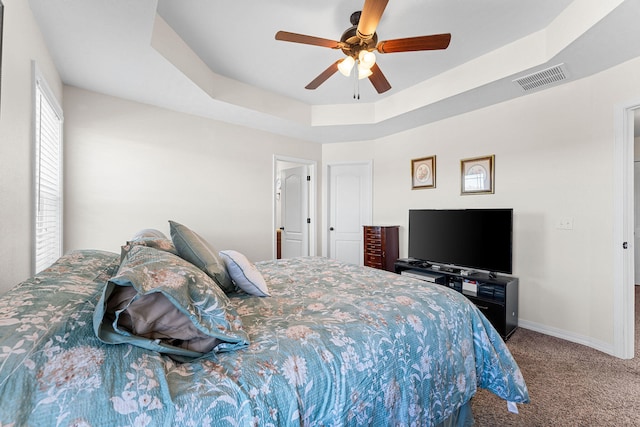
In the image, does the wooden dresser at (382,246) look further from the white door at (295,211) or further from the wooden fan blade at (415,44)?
the wooden fan blade at (415,44)

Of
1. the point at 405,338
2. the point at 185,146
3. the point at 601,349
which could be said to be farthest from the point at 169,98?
the point at 601,349

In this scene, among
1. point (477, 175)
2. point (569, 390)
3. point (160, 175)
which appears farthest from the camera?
point (477, 175)

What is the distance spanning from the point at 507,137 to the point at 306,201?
2.98 metres

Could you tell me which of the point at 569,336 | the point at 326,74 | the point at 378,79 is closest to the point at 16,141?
the point at 326,74

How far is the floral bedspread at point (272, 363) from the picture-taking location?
66 cm

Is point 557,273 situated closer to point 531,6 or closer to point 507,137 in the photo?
point 507,137

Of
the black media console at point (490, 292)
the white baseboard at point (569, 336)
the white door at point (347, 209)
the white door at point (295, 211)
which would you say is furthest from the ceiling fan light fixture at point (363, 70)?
the white baseboard at point (569, 336)

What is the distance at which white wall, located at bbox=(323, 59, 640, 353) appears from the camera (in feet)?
8.19

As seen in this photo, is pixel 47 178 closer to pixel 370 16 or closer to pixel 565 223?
pixel 370 16

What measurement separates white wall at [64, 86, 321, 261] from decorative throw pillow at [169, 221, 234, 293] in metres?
2.06

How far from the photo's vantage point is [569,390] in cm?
191

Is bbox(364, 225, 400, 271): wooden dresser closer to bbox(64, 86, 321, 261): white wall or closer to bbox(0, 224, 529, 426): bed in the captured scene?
bbox(64, 86, 321, 261): white wall

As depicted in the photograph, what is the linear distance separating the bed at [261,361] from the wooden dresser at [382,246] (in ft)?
8.11

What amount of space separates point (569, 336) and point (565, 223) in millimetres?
1078
